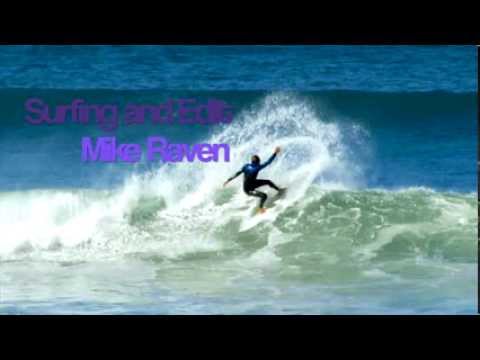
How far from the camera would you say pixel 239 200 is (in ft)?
30.5

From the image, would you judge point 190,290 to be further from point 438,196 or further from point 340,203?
point 438,196

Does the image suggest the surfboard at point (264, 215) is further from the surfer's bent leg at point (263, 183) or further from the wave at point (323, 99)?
the wave at point (323, 99)

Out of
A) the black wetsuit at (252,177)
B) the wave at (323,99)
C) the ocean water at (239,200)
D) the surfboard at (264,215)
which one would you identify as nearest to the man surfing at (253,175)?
the black wetsuit at (252,177)

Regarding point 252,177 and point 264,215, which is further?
point 264,215

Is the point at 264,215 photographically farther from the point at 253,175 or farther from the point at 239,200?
the point at 253,175

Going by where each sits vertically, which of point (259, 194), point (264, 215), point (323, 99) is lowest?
point (264, 215)

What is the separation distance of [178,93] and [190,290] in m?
2.34

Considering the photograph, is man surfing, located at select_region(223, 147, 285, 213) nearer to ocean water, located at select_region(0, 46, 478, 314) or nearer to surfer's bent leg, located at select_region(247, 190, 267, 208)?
surfer's bent leg, located at select_region(247, 190, 267, 208)

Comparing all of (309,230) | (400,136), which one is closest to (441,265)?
(309,230)

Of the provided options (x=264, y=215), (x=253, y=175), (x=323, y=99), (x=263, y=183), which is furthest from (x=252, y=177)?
(x=323, y=99)

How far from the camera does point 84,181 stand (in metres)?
9.32

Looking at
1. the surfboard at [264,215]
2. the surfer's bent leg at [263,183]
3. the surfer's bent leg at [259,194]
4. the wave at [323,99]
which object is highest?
the wave at [323,99]

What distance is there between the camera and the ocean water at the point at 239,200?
319 inches

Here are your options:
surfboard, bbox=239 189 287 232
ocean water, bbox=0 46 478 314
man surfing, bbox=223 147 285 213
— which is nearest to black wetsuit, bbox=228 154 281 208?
man surfing, bbox=223 147 285 213
